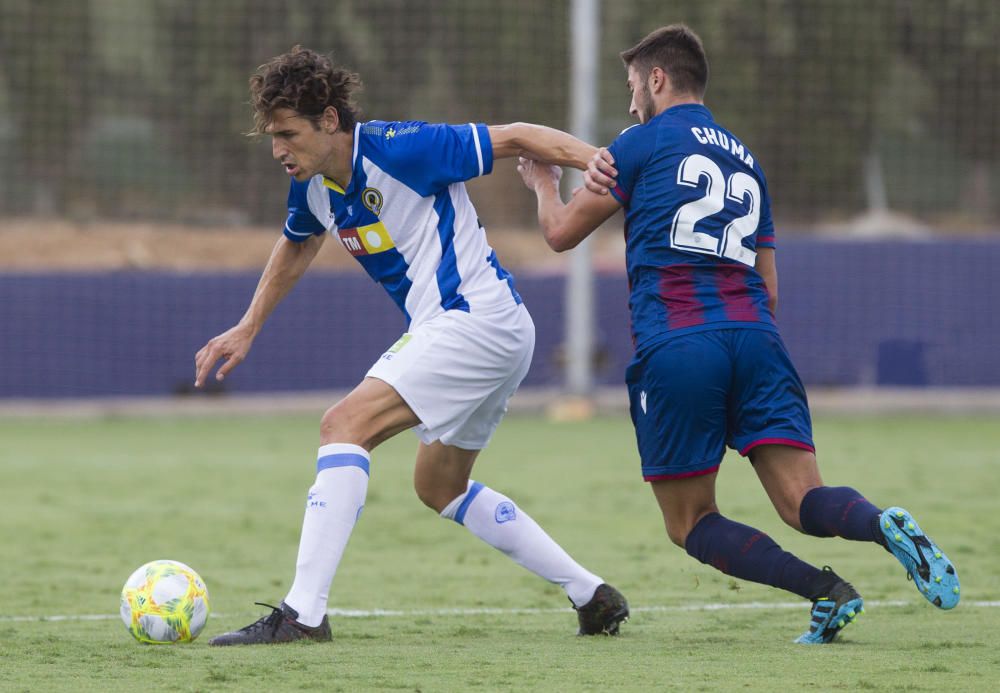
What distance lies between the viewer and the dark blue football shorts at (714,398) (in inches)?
189

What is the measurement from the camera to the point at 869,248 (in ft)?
55.6

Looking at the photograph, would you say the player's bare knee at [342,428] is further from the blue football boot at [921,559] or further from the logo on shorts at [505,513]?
the blue football boot at [921,559]

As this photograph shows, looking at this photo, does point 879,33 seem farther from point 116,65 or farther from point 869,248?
point 116,65

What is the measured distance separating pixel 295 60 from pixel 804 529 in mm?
2319

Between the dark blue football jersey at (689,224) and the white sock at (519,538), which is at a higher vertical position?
the dark blue football jersey at (689,224)

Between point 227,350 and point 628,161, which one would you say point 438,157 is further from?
point 227,350

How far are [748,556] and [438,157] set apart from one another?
66.7 inches

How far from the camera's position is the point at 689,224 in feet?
16.0

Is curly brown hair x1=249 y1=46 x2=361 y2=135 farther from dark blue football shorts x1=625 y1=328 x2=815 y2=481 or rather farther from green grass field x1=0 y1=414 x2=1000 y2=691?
green grass field x1=0 y1=414 x2=1000 y2=691

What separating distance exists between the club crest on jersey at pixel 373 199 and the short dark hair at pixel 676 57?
3.28 ft

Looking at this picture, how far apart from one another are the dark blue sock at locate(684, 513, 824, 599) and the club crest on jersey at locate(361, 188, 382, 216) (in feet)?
5.05

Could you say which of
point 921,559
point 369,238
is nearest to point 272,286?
point 369,238

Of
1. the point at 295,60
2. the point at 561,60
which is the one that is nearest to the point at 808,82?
the point at 561,60

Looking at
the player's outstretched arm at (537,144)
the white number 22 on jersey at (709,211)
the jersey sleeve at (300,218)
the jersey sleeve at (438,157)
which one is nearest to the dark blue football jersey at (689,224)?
the white number 22 on jersey at (709,211)
